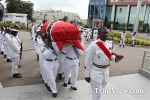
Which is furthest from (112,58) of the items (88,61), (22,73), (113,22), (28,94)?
(113,22)

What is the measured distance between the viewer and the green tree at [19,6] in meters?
46.0

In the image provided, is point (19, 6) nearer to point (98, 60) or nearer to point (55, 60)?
point (55, 60)

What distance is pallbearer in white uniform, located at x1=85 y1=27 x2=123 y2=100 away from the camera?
2.98 meters

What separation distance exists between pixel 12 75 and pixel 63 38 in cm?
264

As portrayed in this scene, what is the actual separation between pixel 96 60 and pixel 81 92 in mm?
1562

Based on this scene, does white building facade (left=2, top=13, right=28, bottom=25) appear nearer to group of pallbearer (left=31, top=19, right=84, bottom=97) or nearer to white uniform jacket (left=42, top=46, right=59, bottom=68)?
group of pallbearer (left=31, top=19, right=84, bottom=97)

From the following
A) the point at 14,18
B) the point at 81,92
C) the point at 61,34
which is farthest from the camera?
the point at 14,18

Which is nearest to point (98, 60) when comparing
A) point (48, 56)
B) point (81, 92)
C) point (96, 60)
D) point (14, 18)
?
point (96, 60)

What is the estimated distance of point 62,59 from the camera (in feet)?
14.5

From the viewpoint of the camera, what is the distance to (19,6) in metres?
48.7

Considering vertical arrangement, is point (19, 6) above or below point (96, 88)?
above

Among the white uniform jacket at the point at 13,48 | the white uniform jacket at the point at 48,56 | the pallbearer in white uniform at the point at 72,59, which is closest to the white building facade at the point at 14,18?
the white uniform jacket at the point at 13,48

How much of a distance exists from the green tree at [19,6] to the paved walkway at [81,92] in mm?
46688

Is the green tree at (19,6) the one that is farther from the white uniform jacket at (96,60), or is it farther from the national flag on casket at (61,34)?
the white uniform jacket at (96,60)
